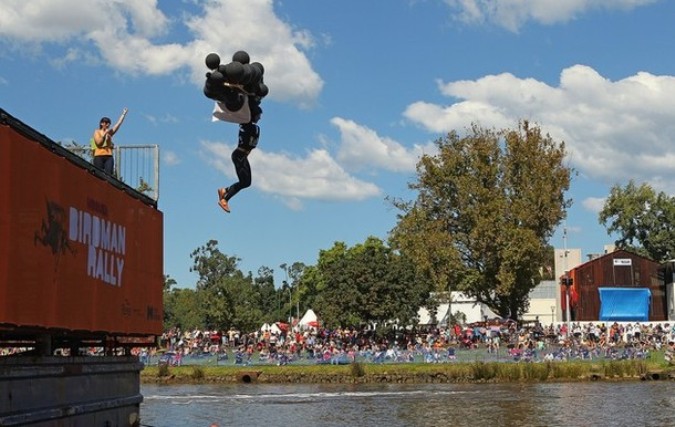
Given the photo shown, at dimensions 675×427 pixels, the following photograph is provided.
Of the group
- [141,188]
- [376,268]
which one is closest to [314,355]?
[376,268]

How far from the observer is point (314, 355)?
5962 centimetres

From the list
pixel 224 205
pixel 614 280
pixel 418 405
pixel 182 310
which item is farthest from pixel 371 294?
pixel 182 310

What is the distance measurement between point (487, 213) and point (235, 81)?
208 feet

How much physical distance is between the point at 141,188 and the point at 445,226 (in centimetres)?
5770

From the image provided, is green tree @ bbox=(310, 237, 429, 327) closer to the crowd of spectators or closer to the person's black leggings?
the crowd of spectators

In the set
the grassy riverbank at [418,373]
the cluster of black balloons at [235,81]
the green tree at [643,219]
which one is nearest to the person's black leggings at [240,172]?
the cluster of black balloons at [235,81]

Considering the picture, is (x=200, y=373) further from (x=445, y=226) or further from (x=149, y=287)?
(x=149, y=287)

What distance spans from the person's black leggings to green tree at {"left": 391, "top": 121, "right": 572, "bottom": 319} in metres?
60.3

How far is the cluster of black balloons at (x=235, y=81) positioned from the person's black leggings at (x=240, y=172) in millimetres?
1474

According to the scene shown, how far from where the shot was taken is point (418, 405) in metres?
39.0

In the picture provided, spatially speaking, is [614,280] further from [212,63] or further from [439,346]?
[212,63]

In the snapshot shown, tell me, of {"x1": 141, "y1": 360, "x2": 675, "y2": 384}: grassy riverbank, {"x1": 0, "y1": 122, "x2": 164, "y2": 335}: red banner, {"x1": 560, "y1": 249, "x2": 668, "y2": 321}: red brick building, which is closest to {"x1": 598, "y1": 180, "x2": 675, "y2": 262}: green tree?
{"x1": 560, "y1": 249, "x2": 668, "y2": 321}: red brick building

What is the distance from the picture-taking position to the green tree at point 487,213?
2864 inches

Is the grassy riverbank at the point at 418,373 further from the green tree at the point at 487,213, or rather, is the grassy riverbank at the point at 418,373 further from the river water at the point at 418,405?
the green tree at the point at 487,213
